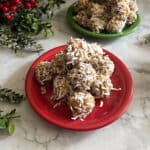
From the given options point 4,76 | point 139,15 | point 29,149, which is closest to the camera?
point 29,149

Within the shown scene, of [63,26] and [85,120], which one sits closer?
[85,120]

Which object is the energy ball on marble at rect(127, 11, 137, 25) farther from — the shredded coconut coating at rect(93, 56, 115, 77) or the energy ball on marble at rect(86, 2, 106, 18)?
the shredded coconut coating at rect(93, 56, 115, 77)

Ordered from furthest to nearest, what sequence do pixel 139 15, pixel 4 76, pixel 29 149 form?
pixel 139 15 → pixel 4 76 → pixel 29 149

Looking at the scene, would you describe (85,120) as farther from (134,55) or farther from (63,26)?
(63,26)

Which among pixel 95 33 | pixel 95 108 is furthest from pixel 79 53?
pixel 95 33

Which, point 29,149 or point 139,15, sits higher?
point 139,15

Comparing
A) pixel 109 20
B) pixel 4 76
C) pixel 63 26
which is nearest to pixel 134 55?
pixel 109 20

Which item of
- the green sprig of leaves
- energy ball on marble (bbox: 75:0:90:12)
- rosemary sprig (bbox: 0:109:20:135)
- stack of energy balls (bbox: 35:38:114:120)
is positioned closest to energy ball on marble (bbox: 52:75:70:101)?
stack of energy balls (bbox: 35:38:114:120)
